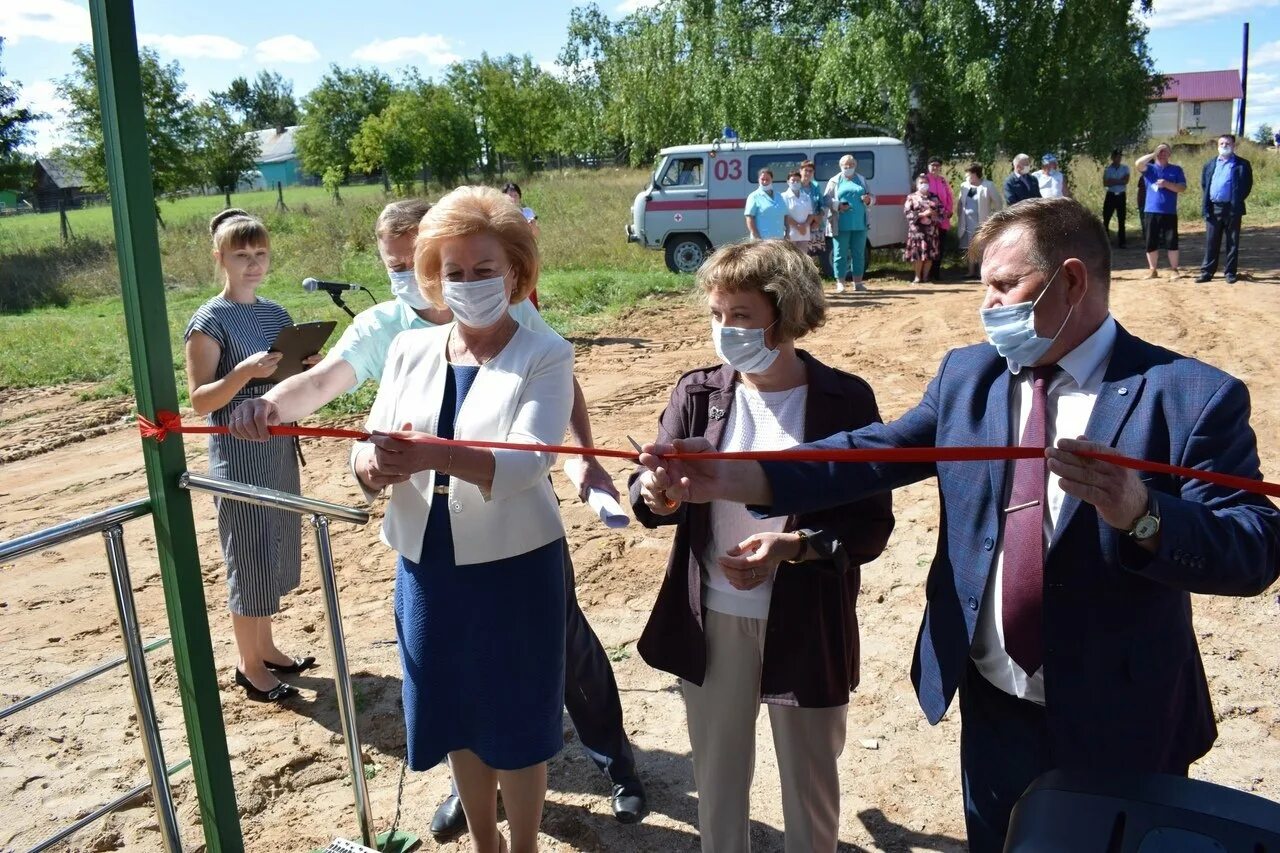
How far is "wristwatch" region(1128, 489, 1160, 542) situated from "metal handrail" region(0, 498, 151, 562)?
2144 mm

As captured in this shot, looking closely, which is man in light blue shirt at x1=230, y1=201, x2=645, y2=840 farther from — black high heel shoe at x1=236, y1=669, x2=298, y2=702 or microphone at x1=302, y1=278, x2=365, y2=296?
black high heel shoe at x1=236, y1=669, x2=298, y2=702

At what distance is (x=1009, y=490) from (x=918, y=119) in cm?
1807

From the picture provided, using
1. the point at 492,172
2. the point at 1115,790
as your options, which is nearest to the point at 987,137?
the point at 1115,790

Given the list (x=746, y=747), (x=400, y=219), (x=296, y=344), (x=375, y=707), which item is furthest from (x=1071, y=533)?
(x=375, y=707)

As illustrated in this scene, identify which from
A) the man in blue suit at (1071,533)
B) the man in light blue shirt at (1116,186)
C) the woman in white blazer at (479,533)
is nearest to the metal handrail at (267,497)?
the woman in white blazer at (479,533)

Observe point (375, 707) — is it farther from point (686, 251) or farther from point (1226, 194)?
point (686, 251)

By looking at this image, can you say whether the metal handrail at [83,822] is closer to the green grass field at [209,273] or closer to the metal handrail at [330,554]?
the metal handrail at [330,554]

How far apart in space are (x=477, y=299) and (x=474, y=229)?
18 cm

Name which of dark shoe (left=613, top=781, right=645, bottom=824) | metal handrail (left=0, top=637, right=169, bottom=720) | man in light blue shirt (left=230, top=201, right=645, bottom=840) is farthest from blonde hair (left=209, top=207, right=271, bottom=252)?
dark shoe (left=613, top=781, right=645, bottom=824)

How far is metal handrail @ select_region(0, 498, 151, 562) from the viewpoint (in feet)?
7.23

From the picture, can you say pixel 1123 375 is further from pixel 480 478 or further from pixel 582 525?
pixel 582 525

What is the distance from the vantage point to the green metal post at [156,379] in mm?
2258

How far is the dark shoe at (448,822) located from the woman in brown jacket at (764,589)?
975 millimetres

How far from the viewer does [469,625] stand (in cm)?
252
